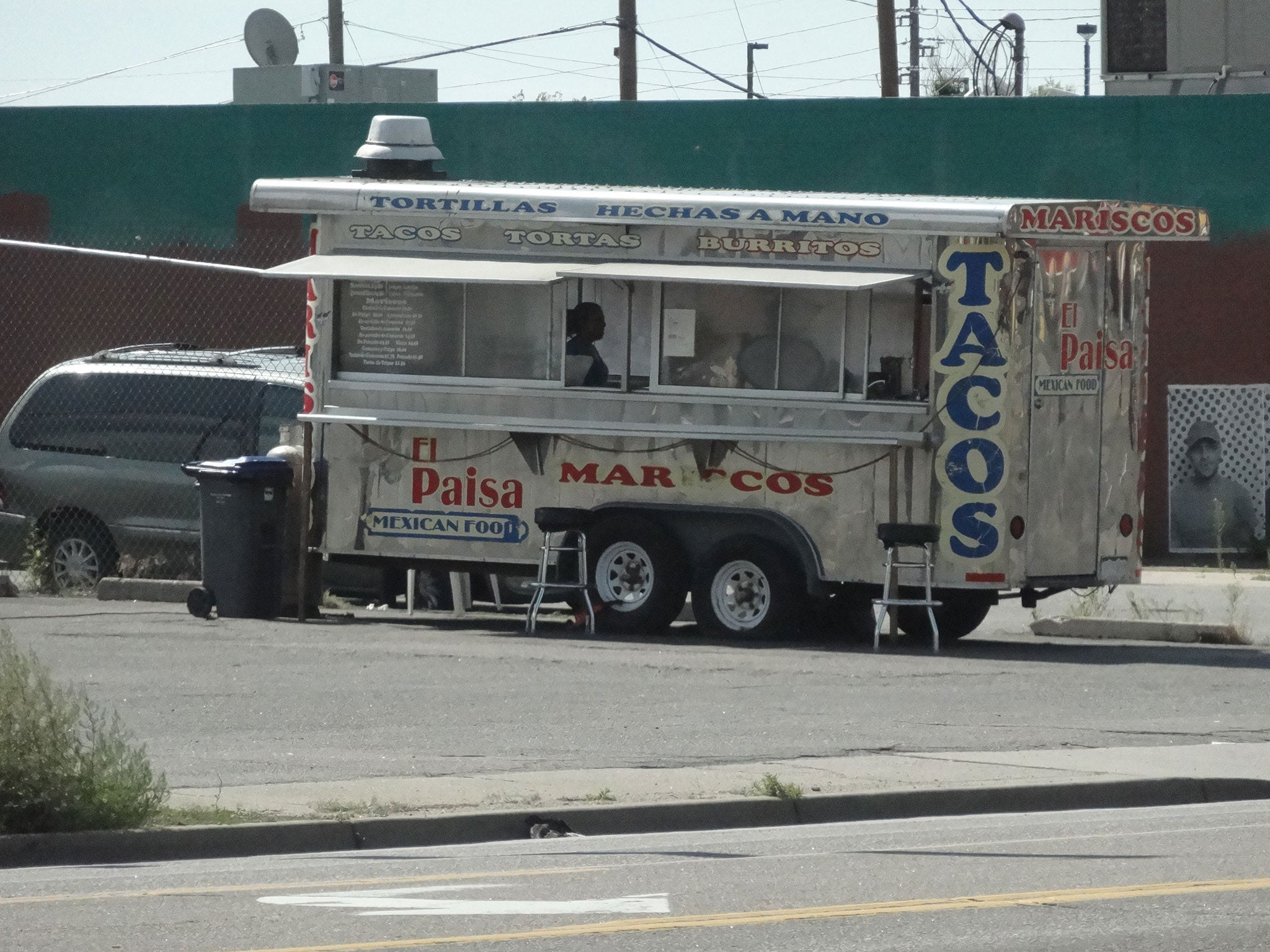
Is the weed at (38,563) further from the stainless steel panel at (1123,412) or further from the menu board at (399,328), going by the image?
the stainless steel panel at (1123,412)

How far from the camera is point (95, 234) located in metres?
24.7

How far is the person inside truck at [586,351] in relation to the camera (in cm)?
1595

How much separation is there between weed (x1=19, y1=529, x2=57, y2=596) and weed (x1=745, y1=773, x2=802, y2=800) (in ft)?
30.3

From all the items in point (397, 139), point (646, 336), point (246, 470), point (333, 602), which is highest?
point (397, 139)

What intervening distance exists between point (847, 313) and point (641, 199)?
5.68ft

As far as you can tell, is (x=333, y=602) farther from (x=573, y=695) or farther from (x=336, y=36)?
(x=336, y=36)

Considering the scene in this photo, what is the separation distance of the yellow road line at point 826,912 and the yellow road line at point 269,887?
1007 millimetres

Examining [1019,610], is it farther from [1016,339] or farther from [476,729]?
[476,729]

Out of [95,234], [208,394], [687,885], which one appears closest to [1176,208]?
[208,394]

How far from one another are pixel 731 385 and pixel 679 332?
0.55 m

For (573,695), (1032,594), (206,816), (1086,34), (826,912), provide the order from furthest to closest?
(1086,34), (1032,594), (573,695), (206,816), (826,912)

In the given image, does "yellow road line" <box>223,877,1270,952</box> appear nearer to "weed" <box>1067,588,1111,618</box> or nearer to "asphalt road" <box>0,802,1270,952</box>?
"asphalt road" <box>0,802,1270,952</box>

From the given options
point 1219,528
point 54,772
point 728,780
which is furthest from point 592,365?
point 54,772

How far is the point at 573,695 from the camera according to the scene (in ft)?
41.9
